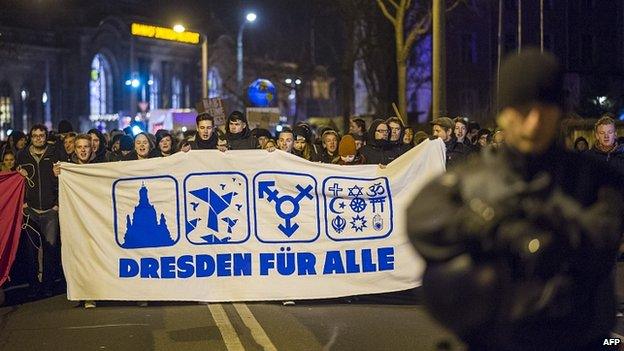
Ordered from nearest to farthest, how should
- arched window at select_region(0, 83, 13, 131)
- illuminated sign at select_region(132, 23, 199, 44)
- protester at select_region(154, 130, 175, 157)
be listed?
1. protester at select_region(154, 130, 175, 157)
2. illuminated sign at select_region(132, 23, 199, 44)
3. arched window at select_region(0, 83, 13, 131)

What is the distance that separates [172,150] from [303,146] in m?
1.55

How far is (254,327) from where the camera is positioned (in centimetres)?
902

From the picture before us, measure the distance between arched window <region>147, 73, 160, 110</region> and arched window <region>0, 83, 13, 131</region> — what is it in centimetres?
1160

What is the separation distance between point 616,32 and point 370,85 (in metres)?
21.5

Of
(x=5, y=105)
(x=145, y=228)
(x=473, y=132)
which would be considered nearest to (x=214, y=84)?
(x=5, y=105)

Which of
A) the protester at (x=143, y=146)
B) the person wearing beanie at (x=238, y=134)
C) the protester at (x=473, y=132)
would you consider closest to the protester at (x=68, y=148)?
the protester at (x=143, y=146)

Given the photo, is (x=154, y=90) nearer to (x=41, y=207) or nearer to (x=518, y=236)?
(x=41, y=207)

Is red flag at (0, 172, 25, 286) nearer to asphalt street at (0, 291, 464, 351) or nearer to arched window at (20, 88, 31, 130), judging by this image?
asphalt street at (0, 291, 464, 351)

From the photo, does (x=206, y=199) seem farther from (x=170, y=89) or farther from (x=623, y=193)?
(x=170, y=89)

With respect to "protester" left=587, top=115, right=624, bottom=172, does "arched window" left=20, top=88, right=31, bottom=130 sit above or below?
above

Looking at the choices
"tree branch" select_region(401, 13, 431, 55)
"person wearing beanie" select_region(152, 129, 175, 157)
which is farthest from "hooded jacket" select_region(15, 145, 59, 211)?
"tree branch" select_region(401, 13, 431, 55)

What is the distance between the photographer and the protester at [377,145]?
12.1 metres

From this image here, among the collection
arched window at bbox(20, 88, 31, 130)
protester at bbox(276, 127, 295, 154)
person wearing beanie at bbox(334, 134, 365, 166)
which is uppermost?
arched window at bbox(20, 88, 31, 130)

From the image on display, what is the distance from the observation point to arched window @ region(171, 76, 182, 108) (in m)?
68.9
